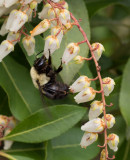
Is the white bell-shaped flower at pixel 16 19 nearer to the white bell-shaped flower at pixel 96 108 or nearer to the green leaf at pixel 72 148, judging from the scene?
the white bell-shaped flower at pixel 96 108

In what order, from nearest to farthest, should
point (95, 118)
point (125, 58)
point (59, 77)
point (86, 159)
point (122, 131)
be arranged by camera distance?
point (95, 118) < point (59, 77) < point (86, 159) < point (122, 131) < point (125, 58)

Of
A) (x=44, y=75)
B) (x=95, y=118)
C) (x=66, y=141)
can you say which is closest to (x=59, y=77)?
(x=44, y=75)

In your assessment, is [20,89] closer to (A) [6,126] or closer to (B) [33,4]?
(A) [6,126]

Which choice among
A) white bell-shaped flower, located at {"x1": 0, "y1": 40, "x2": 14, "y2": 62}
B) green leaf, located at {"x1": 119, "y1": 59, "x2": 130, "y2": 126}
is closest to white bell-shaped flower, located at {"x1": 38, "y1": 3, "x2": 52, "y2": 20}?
white bell-shaped flower, located at {"x1": 0, "y1": 40, "x2": 14, "y2": 62}

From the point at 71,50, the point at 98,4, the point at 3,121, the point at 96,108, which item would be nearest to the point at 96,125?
the point at 96,108

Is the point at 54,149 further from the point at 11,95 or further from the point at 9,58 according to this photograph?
the point at 9,58

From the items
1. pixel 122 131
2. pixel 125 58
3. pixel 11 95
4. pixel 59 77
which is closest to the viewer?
pixel 59 77
